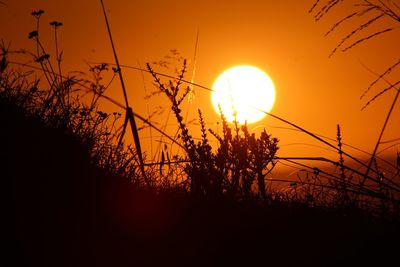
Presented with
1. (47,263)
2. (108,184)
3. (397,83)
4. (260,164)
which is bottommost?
(47,263)

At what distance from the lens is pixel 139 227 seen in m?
1.90

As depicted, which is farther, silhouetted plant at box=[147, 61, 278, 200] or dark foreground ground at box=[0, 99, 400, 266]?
silhouetted plant at box=[147, 61, 278, 200]

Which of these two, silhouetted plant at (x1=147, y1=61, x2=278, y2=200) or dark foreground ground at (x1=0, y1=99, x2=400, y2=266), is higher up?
silhouetted plant at (x1=147, y1=61, x2=278, y2=200)

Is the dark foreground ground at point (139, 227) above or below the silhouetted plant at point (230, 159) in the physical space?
below

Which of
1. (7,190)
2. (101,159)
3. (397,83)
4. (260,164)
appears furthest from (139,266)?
(397,83)

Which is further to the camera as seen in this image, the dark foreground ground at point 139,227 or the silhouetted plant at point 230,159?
the silhouetted plant at point 230,159

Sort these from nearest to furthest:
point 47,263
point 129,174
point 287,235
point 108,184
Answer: point 47,263 < point 287,235 < point 108,184 < point 129,174

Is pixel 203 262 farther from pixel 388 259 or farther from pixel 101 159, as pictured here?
pixel 101 159

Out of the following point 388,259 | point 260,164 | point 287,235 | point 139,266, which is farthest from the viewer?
point 260,164

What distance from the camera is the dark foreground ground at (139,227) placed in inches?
65.3

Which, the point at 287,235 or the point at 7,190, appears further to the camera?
the point at 287,235

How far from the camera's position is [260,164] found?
108 inches

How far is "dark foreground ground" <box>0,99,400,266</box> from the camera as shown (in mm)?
1659

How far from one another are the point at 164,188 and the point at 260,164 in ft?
2.12
